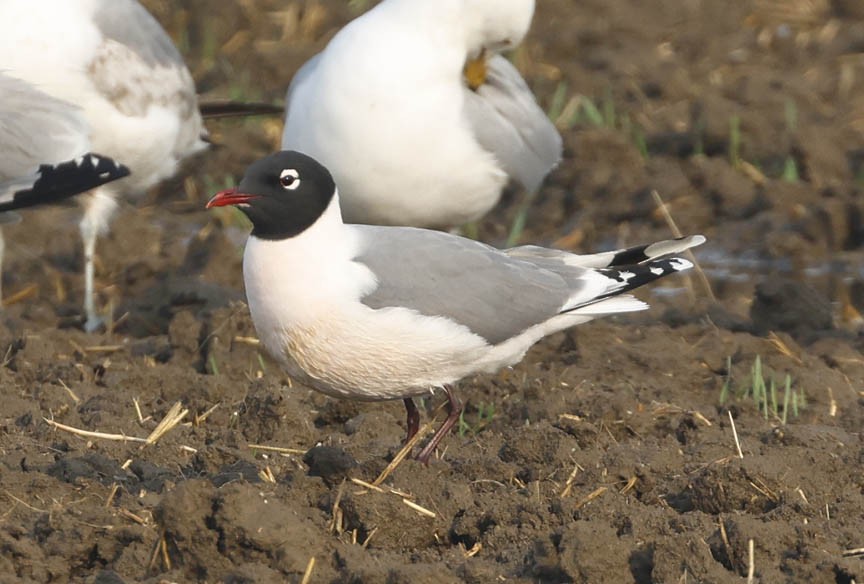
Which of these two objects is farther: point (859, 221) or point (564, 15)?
point (564, 15)

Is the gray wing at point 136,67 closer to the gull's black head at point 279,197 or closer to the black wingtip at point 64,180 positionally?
the black wingtip at point 64,180

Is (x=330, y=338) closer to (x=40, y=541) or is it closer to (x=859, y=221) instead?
(x=40, y=541)

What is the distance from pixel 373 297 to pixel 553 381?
5.11 ft

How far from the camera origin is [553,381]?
589 centimetres

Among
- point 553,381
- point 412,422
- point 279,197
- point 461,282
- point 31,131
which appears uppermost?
point 279,197

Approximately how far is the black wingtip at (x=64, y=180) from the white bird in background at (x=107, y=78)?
0.79ft

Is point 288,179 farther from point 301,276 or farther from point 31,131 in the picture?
point 31,131

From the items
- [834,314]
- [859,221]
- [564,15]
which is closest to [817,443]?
[834,314]

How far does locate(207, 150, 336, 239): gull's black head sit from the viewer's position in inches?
178

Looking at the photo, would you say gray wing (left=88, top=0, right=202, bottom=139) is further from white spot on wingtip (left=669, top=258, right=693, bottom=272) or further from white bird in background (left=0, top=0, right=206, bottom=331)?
white spot on wingtip (left=669, top=258, right=693, bottom=272)

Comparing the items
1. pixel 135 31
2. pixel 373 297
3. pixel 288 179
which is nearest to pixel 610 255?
pixel 373 297

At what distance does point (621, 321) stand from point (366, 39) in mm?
1657

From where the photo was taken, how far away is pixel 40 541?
3.99m

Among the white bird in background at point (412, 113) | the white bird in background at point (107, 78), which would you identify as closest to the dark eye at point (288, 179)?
the white bird in background at point (412, 113)
